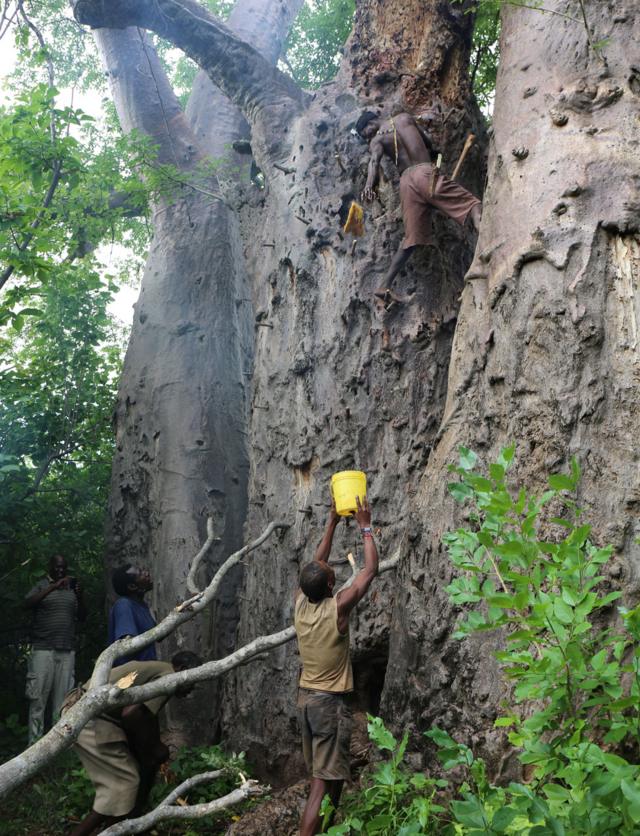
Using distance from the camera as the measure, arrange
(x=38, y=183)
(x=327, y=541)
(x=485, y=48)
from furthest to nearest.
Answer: (x=485, y=48) < (x=38, y=183) < (x=327, y=541)

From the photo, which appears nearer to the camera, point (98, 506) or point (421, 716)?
point (421, 716)

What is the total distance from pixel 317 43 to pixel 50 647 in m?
9.99

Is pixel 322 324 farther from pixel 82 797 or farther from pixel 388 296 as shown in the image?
pixel 82 797

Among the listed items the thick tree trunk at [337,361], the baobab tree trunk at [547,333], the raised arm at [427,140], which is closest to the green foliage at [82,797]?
the thick tree trunk at [337,361]

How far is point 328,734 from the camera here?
4398 millimetres

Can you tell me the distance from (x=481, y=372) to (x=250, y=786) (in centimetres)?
250

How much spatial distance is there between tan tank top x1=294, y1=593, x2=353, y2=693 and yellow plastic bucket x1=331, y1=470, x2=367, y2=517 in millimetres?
541

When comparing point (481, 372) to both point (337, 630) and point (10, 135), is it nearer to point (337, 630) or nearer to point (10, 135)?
point (337, 630)

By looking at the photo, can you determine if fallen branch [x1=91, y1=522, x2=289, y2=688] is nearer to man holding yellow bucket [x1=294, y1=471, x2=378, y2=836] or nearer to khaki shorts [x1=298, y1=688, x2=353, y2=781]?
man holding yellow bucket [x1=294, y1=471, x2=378, y2=836]

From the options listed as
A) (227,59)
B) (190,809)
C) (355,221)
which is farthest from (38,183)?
(190,809)

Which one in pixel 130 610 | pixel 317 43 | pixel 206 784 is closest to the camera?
pixel 130 610

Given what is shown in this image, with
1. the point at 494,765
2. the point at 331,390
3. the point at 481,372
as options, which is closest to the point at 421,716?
the point at 494,765

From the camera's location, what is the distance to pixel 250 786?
3.29 m

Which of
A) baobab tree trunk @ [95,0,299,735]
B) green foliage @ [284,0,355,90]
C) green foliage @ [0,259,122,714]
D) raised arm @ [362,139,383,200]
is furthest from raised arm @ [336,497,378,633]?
green foliage @ [284,0,355,90]
